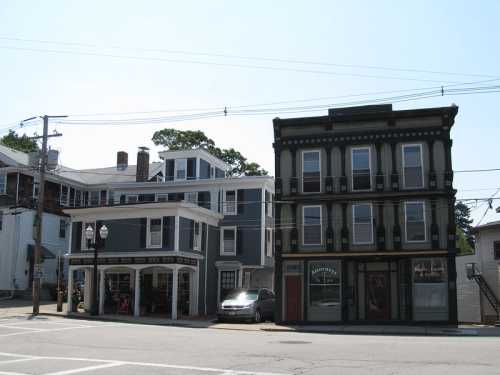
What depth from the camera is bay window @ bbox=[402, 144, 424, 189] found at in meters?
31.7

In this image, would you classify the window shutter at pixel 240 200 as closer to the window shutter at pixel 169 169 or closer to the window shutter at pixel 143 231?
the window shutter at pixel 169 169

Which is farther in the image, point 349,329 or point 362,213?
point 362,213

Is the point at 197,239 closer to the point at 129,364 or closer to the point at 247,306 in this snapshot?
the point at 247,306

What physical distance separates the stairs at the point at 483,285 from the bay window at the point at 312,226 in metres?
9.11

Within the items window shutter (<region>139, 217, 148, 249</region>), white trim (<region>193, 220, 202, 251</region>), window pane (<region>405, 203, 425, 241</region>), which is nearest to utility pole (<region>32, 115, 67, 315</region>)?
window shutter (<region>139, 217, 148, 249</region>)

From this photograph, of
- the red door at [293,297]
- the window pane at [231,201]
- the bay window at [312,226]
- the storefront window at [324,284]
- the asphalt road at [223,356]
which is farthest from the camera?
the window pane at [231,201]

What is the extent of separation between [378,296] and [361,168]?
680cm

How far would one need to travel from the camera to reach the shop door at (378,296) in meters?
31.3

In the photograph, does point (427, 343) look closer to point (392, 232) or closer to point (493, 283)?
point (392, 232)

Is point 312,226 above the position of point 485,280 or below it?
above

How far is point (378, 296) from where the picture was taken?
3152 cm

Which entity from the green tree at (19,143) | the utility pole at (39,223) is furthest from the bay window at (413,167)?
the green tree at (19,143)

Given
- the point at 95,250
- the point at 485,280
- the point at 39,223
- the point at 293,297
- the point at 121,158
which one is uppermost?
the point at 121,158

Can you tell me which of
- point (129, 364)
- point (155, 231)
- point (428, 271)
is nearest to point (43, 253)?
point (155, 231)
